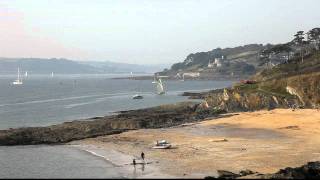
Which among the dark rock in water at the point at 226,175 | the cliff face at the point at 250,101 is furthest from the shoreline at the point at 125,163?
the cliff face at the point at 250,101

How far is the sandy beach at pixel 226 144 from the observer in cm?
4917

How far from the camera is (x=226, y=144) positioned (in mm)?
62844

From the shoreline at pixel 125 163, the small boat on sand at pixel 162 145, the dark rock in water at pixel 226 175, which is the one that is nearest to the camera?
the dark rock in water at pixel 226 175

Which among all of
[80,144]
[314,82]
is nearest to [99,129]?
[80,144]

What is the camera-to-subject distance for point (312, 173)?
39.6 meters

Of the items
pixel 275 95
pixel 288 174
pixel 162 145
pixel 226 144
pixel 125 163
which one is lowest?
pixel 125 163

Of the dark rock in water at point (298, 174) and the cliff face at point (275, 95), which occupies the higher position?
the cliff face at point (275, 95)

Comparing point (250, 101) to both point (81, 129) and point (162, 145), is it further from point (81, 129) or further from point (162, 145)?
point (162, 145)

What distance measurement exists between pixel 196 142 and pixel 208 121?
23022 millimetres

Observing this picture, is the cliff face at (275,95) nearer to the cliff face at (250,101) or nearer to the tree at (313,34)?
the cliff face at (250,101)

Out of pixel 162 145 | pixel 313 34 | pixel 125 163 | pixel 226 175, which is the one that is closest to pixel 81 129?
pixel 162 145

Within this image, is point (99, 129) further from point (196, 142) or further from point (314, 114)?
point (314, 114)

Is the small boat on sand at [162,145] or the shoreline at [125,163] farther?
the small boat on sand at [162,145]

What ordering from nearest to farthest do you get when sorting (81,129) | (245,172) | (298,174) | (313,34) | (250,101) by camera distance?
(298,174) < (245,172) < (81,129) < (250,101) < (313,34)
